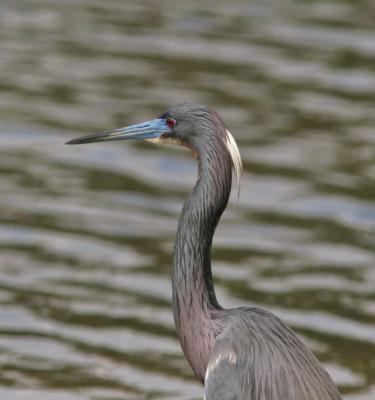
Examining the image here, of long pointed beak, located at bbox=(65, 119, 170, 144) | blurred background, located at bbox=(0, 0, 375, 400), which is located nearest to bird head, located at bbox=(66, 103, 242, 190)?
long pointed beak, located at bbox=(65, 119, 170, 144)

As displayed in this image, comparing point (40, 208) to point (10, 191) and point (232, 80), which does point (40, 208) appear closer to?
point (10, 191)

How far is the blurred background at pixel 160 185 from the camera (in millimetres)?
9984

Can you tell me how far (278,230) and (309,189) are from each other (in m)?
0.95

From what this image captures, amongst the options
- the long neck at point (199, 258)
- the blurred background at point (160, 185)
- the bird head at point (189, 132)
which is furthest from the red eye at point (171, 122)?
the blurred background at point (160, 185)

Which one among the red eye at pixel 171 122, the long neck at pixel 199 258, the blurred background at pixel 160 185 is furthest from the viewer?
the blurred background at pixel 160 185

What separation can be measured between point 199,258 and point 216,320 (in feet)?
1.10

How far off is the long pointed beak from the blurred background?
6.88 ft

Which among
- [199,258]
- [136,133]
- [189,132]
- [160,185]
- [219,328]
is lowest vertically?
[160,185]

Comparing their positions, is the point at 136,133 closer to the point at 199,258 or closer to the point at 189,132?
the point at 189,132

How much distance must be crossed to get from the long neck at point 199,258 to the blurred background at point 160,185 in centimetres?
190

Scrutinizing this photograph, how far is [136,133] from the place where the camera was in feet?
26.0

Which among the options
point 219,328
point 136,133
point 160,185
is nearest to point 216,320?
point 219,328

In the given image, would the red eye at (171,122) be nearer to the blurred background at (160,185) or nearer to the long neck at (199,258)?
the long neck at (199,258)

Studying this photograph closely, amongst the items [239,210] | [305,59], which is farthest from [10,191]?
[305,59]
